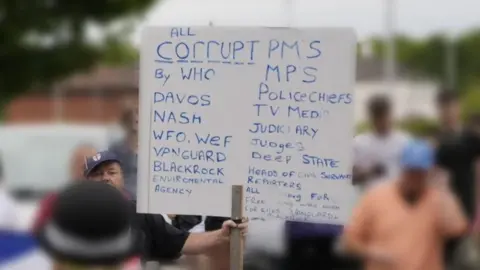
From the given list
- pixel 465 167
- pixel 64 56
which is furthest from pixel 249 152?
pixel 64 56

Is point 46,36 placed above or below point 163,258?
above

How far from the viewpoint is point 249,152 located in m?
4.70

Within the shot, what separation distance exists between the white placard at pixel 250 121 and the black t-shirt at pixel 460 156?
19.4 ft

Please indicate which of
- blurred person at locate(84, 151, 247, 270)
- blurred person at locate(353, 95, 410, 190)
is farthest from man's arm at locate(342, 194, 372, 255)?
blurred person at locate(84, 151, 247, 270)

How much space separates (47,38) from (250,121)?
1026 inches

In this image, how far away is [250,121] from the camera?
15.4ft

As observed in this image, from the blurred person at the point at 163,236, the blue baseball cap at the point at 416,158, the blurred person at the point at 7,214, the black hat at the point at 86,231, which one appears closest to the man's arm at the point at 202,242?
the blurred person at the point at 163,236

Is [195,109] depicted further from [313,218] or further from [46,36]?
[46,36]

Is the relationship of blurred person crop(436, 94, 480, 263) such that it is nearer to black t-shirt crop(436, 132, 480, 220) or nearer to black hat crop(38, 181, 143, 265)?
black t-shirt crop(436, 132, 480, 220)

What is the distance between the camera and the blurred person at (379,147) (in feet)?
33.0

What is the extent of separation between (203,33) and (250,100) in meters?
0.32

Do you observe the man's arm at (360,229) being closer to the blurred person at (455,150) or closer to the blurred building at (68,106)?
the blurred person at (455,150)

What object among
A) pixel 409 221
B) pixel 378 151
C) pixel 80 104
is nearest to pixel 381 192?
pixel 409 221

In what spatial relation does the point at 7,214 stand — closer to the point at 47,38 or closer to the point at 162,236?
the point at 162,236
